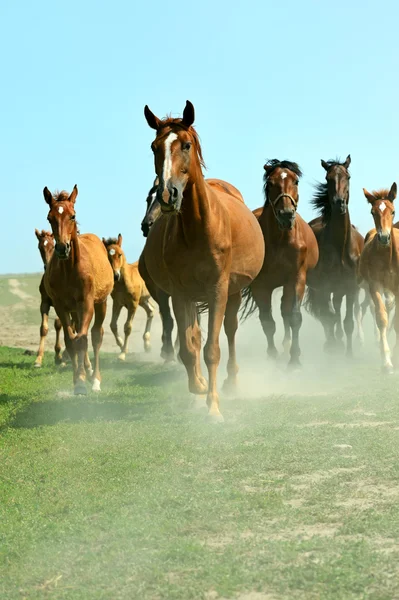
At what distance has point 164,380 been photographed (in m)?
12.2

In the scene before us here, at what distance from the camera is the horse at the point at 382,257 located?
1239 centimetres

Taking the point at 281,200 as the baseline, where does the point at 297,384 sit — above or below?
below

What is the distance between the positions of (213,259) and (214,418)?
1609 millimetres

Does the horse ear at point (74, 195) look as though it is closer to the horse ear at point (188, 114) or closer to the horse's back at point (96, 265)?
the horse's back at point (96, 265)

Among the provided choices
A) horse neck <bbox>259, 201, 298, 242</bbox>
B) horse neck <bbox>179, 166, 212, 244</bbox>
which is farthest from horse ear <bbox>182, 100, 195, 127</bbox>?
horse neck <bbox>259, 201, 298, 242</bbox>

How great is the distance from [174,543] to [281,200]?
828 centimetres

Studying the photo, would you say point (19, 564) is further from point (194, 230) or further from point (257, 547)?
point (194, 230)

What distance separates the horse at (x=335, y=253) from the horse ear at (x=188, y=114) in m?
6.99

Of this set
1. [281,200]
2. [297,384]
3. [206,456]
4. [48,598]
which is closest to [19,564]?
[48,598]

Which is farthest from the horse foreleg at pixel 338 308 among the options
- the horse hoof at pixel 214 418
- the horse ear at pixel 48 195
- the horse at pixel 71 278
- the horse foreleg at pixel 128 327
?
the horse hoof at pixel 214 418

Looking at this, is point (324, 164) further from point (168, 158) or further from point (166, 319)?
point (168, 158)

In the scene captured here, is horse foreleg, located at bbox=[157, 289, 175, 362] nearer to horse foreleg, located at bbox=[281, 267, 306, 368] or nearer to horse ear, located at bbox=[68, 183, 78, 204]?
horse foreleg, located at bbox=[281, 267, 306, 368]

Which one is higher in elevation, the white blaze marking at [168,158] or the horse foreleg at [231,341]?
the white blaze marking at [168,158]

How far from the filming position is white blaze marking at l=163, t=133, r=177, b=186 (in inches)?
305
